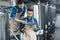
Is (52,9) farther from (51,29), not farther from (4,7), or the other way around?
(4,7)

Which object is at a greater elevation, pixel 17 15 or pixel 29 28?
pixel 17 15

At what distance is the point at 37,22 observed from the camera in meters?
1.19

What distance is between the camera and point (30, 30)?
1.19m

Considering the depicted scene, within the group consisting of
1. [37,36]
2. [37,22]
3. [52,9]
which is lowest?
[37,36]

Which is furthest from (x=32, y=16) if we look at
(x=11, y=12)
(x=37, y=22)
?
(x=11, y=12)

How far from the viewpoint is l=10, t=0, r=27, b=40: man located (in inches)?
44.9

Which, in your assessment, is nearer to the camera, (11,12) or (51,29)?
(11,12)

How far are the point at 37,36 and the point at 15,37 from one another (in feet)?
0.60

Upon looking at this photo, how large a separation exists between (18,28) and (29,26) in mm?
91

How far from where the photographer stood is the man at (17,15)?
114 cm

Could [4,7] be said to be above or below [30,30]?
above

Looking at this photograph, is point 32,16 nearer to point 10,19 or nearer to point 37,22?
point 37,22

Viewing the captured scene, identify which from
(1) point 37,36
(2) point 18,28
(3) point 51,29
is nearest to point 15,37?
(2) point 18,28

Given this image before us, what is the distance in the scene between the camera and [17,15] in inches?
45.0
